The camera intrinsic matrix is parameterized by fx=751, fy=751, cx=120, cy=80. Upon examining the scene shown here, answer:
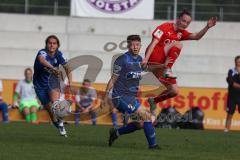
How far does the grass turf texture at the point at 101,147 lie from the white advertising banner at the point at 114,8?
10.3 metres

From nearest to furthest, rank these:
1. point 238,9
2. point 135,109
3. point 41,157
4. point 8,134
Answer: point 41,157 → point 135,109 → point 8,134 → point 238,9

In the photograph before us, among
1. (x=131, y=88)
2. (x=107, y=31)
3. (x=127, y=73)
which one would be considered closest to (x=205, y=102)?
(x=107, y=31)

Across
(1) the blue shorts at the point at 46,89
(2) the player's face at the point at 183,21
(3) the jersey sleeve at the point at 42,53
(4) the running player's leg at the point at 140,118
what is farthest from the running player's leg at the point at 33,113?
(4) the running player's leg at the point at 140,118

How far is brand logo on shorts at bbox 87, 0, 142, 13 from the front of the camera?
2539 centimetres

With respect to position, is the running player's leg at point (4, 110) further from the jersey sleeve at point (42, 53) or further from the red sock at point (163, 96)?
the red sock at point (163, 96)

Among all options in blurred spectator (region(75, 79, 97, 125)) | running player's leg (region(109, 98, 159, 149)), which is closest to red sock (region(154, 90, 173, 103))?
running player's leg (region(109, 98, 159, 149))

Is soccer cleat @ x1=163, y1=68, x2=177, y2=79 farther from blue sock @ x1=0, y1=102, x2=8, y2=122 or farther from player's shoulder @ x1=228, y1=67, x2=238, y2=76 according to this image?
blue sock @ x1=0, y1=102, x2=8, y2=122

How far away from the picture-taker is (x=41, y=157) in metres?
9.98

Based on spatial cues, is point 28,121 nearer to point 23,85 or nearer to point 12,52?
point 23,85

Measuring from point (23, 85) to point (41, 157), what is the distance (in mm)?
11935

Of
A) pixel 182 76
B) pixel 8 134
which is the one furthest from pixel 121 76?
pixel 182 76

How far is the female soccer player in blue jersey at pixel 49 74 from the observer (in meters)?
13.9

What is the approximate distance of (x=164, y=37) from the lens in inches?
512

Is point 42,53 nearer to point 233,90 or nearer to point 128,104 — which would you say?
point 128,104
